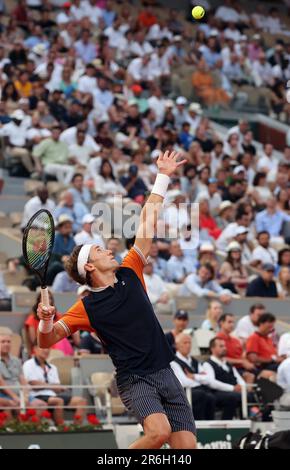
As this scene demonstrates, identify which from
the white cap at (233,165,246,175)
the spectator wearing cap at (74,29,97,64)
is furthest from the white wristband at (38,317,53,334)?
the spectator wearing cap at (74,29,97,64)

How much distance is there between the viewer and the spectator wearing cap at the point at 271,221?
856 inches

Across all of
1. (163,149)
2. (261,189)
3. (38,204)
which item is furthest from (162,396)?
(261,189)

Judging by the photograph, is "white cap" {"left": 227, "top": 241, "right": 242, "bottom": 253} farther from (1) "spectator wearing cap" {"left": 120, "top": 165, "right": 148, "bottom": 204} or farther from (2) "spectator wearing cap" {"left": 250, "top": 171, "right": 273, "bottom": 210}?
(2) "spectator wearing cap" {"left": 250, "top": 171, "right": 273, "bottom": 210}

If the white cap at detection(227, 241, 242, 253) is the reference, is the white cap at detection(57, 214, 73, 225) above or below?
above

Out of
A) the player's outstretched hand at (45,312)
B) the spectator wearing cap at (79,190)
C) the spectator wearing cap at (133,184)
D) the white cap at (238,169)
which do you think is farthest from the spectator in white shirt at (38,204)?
the player's outstretched hand at (45,312)

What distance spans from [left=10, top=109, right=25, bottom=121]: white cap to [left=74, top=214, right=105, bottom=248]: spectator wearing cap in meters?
3.07

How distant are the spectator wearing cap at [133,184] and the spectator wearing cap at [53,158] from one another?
34.6 inches

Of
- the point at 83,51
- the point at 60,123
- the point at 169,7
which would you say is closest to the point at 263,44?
the point at 169,7

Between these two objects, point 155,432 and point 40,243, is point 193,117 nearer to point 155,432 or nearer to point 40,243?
point 40,243

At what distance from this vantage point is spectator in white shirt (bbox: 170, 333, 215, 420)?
1546cm

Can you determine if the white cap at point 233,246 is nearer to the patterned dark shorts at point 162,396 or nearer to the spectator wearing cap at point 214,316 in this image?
the spectator wearing cap at point 214,316

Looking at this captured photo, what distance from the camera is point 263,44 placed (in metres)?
31.0

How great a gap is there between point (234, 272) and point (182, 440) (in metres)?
10.2
